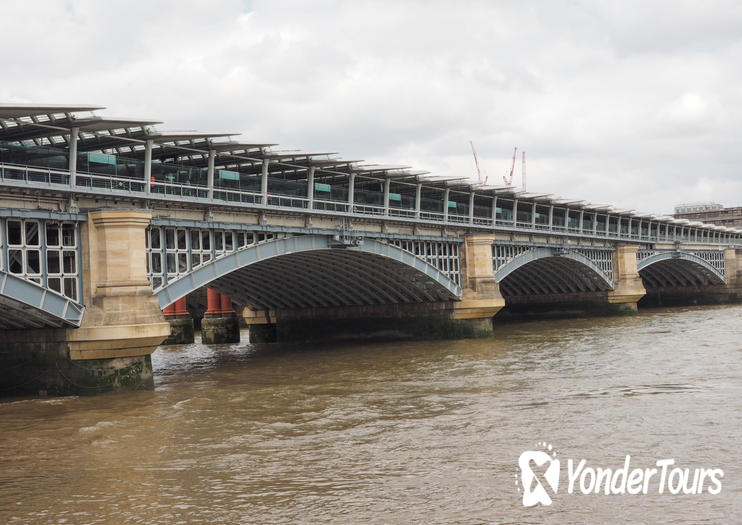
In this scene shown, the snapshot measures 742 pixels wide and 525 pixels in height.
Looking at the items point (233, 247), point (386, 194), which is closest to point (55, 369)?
point (233, 247)

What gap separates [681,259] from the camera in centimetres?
7244

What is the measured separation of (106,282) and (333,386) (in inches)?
A: 303

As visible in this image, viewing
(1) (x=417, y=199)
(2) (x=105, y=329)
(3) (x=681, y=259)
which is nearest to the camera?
(2) (x=105, y=329)

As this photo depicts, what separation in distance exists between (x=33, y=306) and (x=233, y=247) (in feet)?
29.0

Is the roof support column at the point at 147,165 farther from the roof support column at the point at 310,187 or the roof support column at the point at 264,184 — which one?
the roof support column at the point at 310,187

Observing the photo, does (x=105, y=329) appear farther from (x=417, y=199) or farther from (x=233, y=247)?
(x=417, y=199)

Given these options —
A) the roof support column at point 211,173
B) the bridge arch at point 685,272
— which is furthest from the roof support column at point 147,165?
the bridge arch at point 685,272

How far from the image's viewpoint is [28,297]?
22.2m

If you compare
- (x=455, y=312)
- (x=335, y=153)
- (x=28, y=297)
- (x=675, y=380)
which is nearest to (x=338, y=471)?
(x=28, y=297)

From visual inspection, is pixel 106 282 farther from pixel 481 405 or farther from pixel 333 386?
pixel 481 405

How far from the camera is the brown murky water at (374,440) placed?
40.0 ft

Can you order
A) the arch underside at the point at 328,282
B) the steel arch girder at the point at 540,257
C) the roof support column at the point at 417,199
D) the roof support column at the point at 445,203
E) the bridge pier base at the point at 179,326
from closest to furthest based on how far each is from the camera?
1. the arch underside at the point at 328,282
2. the roof support column at the point at 417,199
3. the roof support column at the point at 445,203
4. the steel arch girder at the point at 540,257
5. the bridge pier base at the point at 179,326

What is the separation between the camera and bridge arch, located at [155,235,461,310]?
34875 millimetres

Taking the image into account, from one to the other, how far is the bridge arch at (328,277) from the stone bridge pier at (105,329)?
624 centimetres
